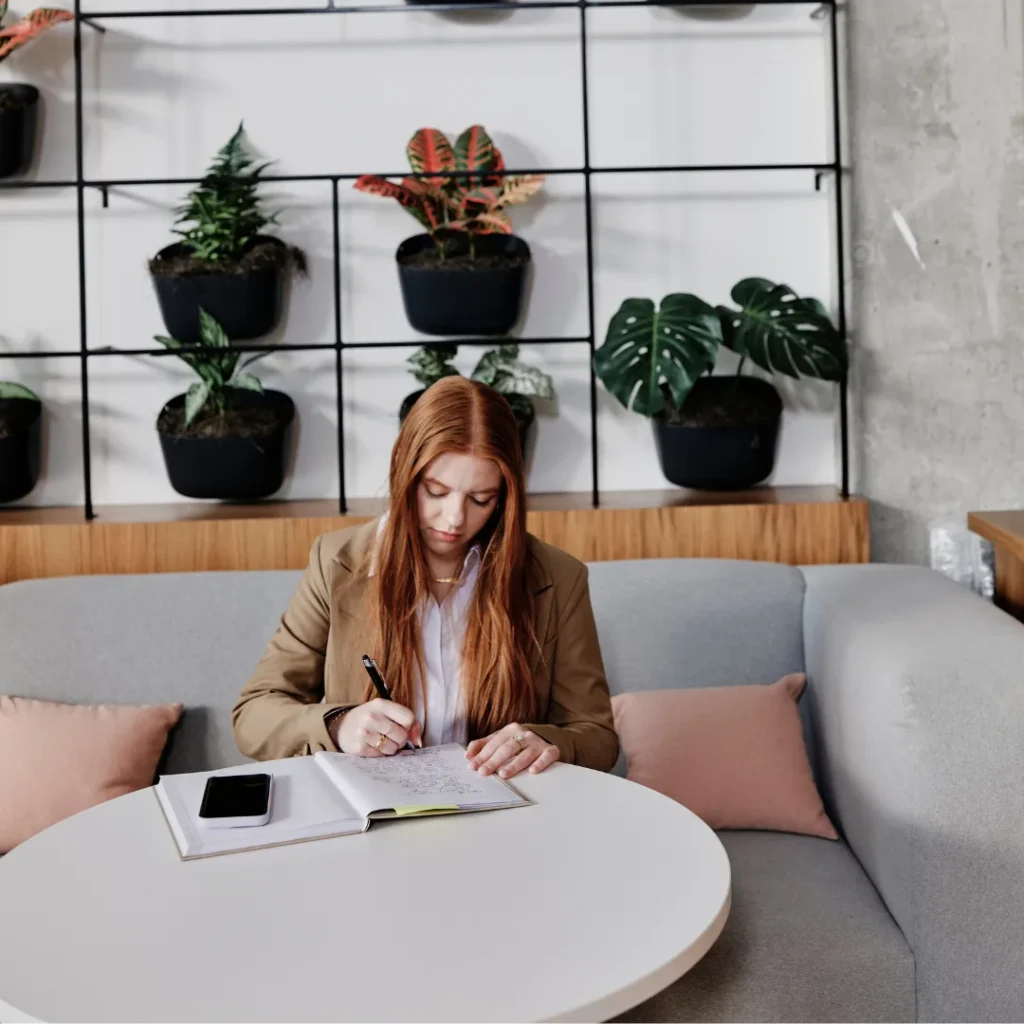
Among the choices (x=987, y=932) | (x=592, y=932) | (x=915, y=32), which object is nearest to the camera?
(x=592, y=932)

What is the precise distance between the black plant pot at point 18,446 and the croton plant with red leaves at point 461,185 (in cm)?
98

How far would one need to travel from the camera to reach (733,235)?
9.64 ft

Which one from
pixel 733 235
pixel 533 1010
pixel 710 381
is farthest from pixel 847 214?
pixel 533 1010

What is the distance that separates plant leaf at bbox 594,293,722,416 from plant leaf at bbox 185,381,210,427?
0.89m

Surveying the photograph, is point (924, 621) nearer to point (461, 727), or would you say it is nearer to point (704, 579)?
point (704, 579)

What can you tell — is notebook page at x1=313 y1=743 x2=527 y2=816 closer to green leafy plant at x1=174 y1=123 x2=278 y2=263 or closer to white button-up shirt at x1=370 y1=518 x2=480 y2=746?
white button-up shirt at x1=370 y1=518 x2=480 y2=746

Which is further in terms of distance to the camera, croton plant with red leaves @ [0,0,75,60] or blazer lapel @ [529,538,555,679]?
croton plant with red leaves @ [0,0,75,60]

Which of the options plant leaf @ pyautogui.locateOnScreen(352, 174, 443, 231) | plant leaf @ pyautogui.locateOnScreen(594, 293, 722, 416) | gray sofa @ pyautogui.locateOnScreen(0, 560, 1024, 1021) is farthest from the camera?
plant leaf @ pyautogui.locateOnScreen(352, 174, 443, 231)

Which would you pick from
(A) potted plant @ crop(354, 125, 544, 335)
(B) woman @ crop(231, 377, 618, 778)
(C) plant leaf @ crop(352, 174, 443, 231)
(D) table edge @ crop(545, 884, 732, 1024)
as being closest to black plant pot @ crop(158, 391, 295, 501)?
(A) potted plant @ crop(354, 125, 544, 335)

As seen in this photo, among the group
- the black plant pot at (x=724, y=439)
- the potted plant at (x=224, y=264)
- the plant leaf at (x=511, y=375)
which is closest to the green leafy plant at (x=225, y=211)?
the potted plant at (x=224, y=264)

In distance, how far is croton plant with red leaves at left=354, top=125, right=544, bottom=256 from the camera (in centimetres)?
269

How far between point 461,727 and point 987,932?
2.63ft

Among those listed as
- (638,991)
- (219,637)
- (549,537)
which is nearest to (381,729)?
(638,991)

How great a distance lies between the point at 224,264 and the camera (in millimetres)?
2711
